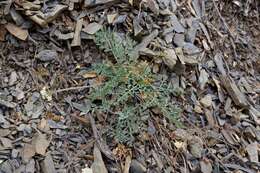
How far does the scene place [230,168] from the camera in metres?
2.34

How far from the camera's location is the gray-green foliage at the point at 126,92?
217cm

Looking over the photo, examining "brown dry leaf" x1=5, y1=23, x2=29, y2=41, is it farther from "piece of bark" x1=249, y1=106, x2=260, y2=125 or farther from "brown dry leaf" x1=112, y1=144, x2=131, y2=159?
"piece of bark" x1=249, y1=106, x2=260, y2=125

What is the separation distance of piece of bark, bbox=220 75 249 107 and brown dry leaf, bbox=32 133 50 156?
1149 mm

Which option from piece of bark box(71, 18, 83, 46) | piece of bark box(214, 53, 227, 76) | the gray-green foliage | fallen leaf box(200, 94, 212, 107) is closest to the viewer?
the gray-green foliage

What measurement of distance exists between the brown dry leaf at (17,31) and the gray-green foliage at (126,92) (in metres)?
0.39

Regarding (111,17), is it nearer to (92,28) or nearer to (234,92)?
(92,28)

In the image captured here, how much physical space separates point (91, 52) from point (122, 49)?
→ 0.26m

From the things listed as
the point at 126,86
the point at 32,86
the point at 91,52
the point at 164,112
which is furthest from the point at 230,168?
the point at 32,86

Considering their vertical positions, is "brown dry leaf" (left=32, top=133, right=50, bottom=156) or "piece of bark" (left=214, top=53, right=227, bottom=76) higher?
"piece of bark" (left=214, top=53, right=227, bottom=76)

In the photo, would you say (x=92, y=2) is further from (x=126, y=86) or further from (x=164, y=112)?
(x=164, y=112)

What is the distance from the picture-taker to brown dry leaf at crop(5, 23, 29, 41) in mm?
2330

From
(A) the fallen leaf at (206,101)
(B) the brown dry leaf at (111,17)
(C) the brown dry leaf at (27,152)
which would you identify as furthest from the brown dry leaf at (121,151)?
(B) the brown dry leaf at (111,17)

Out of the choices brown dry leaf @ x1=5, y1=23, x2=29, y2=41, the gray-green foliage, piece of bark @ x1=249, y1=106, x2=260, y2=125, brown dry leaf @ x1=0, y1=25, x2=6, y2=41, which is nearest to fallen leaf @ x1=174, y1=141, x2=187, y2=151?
the gray-green foliage

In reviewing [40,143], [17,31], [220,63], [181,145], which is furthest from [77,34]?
[220,63]
